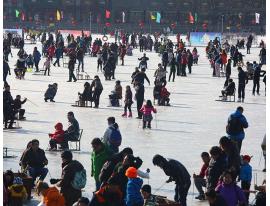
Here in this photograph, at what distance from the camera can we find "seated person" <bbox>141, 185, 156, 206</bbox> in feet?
39.6

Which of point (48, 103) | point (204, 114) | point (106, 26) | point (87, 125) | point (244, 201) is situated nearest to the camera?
point (244, 201)

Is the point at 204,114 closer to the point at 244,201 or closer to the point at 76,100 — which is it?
the point at 76,100

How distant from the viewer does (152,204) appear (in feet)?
40.2

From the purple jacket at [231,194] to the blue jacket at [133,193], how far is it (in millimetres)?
1152

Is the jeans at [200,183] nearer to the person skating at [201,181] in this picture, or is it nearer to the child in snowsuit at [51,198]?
the person skating at [201,181]

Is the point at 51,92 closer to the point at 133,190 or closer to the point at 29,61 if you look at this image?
the point at 29,61

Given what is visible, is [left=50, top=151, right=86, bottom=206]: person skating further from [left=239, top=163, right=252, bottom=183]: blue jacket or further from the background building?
the background building

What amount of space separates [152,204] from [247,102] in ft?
58.1

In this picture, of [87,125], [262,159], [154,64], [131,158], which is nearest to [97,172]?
[131,158]

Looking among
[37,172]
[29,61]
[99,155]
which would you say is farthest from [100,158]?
[29,61]

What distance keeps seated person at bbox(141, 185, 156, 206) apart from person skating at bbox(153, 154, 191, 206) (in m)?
0.94

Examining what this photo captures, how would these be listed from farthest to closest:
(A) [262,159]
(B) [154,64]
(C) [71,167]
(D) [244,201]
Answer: (B) [154,64]
(A) [262,159]
(C) [71,167]
(D) [244,201]

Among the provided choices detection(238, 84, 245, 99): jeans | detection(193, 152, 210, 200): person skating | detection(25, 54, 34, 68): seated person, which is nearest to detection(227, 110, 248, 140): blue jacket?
detection(193, 152, 210, 200): person skating

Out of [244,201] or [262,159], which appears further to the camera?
[262,159]
